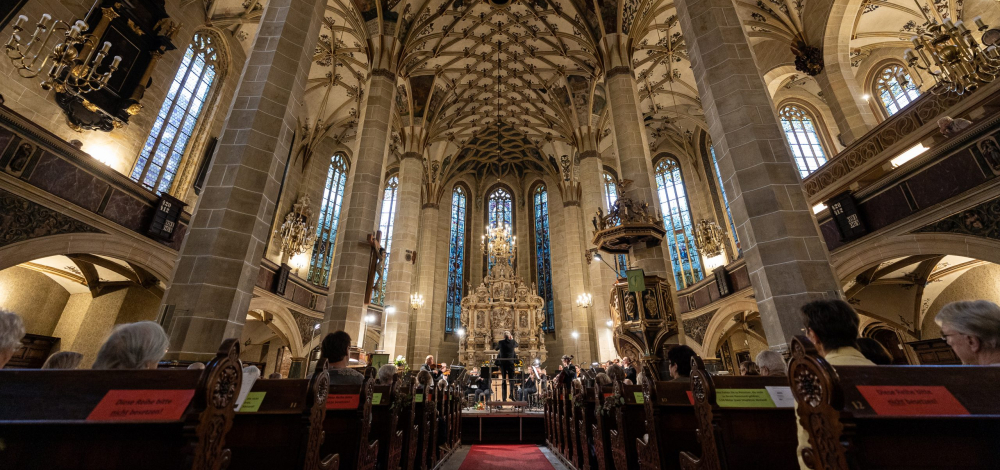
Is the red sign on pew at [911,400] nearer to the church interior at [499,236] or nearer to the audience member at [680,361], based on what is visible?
the church interior at [499,236]

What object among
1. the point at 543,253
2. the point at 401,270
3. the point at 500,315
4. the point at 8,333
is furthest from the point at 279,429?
the point at 543,253

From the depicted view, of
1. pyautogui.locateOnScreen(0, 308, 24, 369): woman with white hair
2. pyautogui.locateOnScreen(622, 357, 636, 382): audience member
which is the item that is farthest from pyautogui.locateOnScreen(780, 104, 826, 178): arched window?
pyautogui.locateOnScreen(0, 308, 24, 369): woman with white hair

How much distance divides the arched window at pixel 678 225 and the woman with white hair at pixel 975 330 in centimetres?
1367

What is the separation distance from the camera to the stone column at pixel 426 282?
16.2 meters

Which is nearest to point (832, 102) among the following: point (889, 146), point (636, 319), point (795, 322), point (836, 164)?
point (836, 164)

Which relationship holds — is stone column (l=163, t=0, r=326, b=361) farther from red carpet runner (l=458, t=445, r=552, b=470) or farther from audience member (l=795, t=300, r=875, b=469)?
audience member (l=795, t=300, r=875, b=469)

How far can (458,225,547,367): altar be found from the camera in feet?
54.7

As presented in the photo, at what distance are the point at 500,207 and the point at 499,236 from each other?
614cm

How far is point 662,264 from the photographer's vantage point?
26.3 ft

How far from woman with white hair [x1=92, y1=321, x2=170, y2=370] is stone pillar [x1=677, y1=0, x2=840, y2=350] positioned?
17.2 feet

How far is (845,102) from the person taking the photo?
31.7 feet

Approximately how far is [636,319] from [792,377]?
624 cm

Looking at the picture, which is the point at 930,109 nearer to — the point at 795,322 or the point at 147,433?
the point at 795,322

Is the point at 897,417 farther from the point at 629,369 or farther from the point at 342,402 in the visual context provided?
the point at 629,369
